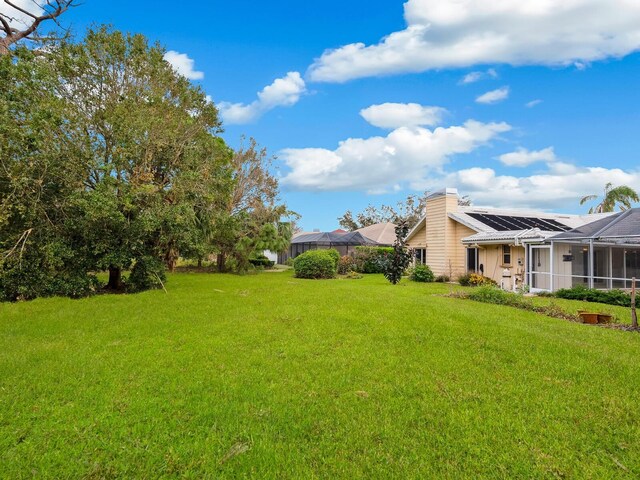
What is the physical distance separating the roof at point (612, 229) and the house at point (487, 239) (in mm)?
764

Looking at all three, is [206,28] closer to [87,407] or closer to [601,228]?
[87,407]

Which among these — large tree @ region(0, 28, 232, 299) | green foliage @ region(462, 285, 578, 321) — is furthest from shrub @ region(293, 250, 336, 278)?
green foliage @ region(462, 285, 578, 321)

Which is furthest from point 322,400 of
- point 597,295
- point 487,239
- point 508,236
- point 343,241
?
point 343,241

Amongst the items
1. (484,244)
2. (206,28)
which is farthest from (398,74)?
(484,244)

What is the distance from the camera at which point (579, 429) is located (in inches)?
140

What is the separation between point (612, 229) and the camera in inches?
545

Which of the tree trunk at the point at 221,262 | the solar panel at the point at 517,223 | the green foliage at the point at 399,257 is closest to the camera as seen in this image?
the green foliage at the point at 399,257

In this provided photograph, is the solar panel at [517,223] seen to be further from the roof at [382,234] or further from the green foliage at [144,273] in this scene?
the green foliage at [144,273]

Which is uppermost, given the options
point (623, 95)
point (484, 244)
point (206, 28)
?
point (206, 28)

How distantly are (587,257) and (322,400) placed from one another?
15860 millimetres

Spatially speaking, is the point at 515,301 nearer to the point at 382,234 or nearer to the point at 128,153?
the point at 128,153

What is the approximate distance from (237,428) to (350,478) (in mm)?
1274

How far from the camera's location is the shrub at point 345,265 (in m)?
23.7

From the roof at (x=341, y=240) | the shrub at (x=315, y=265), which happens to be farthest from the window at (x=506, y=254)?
the roof at (x=341, y=240)
